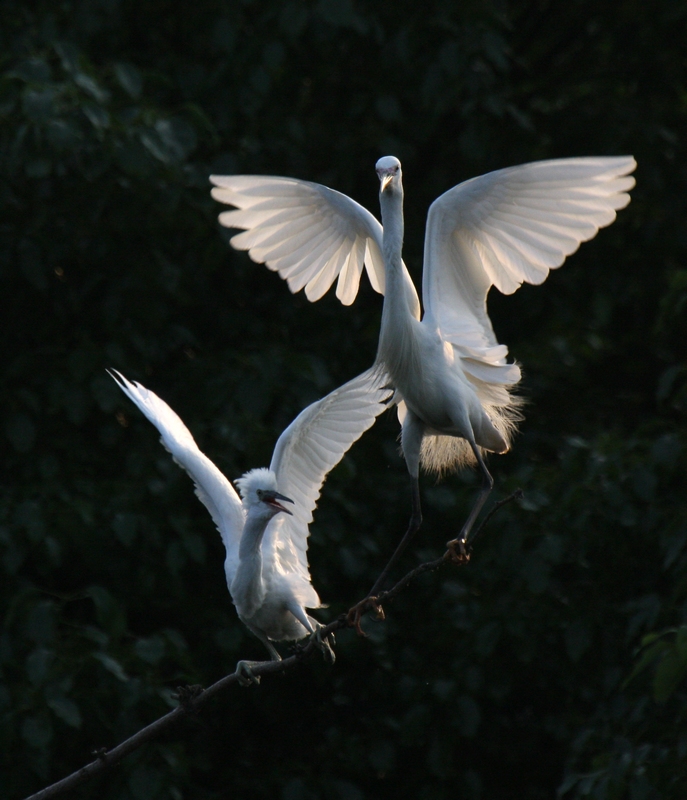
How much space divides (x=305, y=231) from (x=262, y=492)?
3.10 ft

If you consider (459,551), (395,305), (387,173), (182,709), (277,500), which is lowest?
(459,551)

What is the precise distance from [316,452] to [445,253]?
0.84 m

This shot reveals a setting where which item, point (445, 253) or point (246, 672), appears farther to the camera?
point (445, 253)

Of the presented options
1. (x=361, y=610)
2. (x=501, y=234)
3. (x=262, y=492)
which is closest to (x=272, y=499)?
(x=262, y=492)

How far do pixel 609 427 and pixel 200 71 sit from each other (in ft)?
8.33

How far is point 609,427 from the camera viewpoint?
19.6 feet

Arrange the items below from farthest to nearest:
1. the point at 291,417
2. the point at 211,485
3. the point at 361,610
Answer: the point at 291,417, the point at 211,485, the point at 361,610

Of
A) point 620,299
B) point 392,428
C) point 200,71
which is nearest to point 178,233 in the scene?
point 200,71

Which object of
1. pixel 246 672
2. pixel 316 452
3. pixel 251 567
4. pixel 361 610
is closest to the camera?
pixel 361 610

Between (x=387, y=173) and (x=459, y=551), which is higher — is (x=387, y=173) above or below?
above

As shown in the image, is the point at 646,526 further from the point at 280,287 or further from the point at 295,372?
the point at 280,287

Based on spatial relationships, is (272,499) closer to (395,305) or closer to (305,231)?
(395,305)

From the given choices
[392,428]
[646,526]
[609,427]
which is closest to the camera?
[646,526]

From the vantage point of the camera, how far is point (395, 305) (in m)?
3.75
